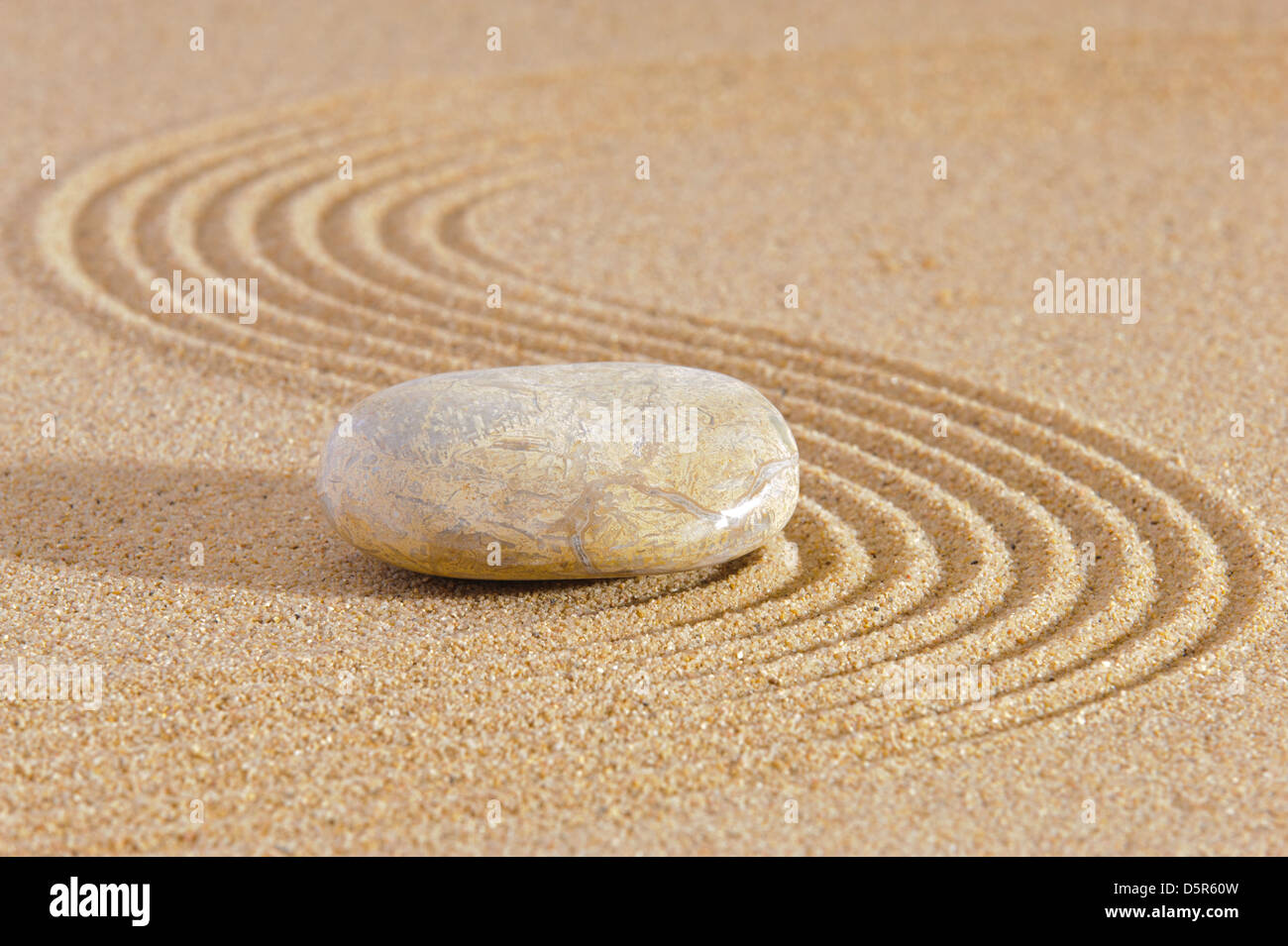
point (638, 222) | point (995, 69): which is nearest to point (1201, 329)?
point (638, 222)

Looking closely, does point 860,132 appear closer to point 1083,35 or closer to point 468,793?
point 1083,35

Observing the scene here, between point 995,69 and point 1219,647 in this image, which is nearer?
Answer: point 1219,647
